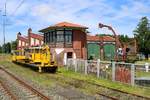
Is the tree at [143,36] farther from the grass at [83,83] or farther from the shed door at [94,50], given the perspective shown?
the grass at [83,83]

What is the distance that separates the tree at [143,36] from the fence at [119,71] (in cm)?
7863

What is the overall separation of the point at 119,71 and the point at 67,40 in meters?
26.7

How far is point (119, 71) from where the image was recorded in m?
24.6

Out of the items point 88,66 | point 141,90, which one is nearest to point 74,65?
point 88,66

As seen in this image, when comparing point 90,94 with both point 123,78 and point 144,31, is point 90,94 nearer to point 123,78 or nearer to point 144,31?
point 123,78

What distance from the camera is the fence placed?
2245 centimetres

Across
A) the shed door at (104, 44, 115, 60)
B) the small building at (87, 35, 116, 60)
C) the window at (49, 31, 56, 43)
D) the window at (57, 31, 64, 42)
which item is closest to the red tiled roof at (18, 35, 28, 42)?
the small building at (87, 35, 116, 60)

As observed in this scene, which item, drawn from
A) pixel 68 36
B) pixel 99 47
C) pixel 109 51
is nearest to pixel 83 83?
pixel 68 36

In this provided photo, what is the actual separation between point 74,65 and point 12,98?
2051 centimetres

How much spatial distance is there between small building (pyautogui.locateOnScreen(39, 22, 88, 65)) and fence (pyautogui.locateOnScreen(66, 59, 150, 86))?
1748cm

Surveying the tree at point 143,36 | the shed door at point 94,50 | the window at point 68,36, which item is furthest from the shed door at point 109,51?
the tree at point 143,36

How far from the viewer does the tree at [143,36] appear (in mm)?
109375

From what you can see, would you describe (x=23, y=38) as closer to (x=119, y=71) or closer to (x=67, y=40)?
(x=67, y=40)

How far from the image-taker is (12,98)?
53.5 feet
